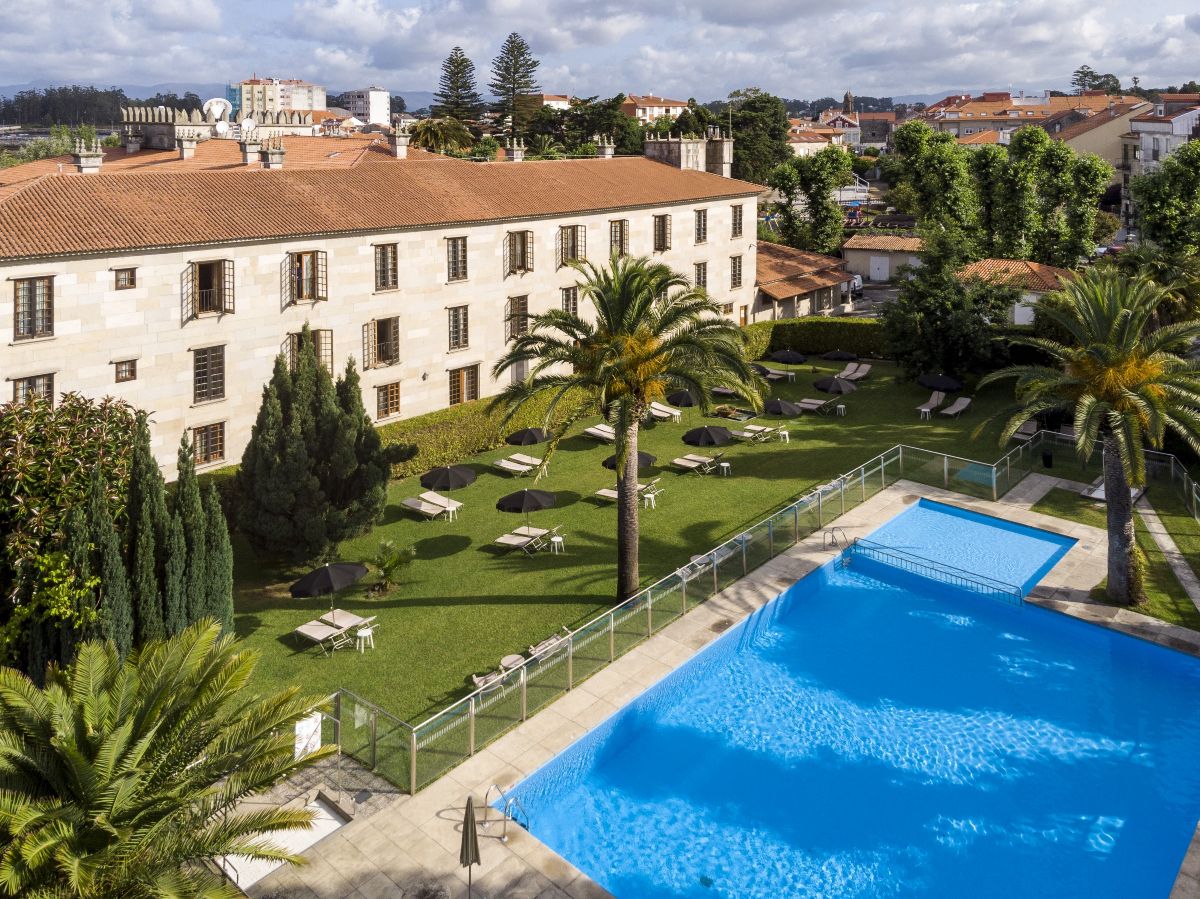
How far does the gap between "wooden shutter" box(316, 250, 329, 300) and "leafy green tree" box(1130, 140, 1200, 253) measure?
3836 cm

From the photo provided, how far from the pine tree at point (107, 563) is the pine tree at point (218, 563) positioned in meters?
2.17

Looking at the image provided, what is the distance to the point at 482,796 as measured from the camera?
59.0 ft

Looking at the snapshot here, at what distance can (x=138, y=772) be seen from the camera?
1211 centimetres

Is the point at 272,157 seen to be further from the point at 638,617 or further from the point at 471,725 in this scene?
the point at 471,725

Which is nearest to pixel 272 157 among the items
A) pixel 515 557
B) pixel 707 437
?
pixel 707 437

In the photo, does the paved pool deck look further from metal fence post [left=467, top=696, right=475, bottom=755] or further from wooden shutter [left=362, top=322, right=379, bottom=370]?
wooden shutter [left=362, top=322, right=379, bottom=370]

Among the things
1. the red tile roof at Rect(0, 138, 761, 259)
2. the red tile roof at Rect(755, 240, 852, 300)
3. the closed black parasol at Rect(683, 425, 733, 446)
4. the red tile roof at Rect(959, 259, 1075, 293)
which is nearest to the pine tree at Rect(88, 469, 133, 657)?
the red tile roof at Rect(0, 138, 761, 259)

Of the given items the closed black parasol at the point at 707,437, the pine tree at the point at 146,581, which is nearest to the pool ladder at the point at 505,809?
the pine tree at the point at 146,581

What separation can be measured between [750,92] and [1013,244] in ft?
224

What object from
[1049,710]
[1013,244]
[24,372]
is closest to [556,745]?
[1049,710]

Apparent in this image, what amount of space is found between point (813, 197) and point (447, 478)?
50.1m

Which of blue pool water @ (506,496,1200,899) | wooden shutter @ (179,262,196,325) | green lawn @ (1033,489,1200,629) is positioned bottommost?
blue pool water @ (506,496,1200,899)

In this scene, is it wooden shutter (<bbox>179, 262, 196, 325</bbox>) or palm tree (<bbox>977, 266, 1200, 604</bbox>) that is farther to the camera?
wooden shutter (<bbox>179, 262, 196, 325</bbox>)

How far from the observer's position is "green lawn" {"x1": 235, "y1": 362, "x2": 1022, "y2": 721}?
74.3 ft
